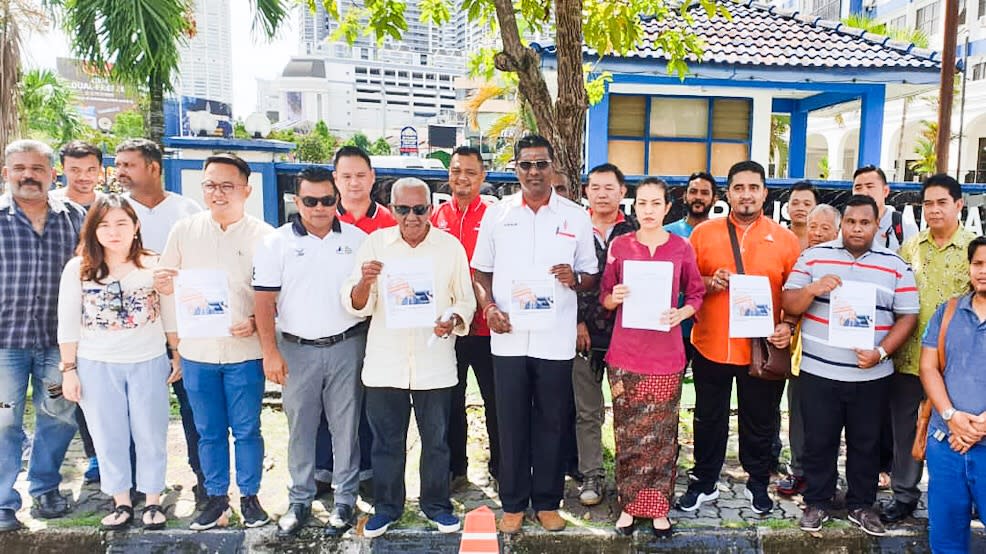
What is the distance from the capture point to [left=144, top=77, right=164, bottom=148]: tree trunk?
8858 millimetres

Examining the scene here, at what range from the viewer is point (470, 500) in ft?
14.5

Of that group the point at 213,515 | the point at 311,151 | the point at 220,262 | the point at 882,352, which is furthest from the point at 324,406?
the point at 311,151

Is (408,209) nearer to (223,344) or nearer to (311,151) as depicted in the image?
(223,344)

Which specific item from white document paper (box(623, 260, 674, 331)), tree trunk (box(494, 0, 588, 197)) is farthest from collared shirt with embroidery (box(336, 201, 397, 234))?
white document paper (box(623, 260, 674, 331))

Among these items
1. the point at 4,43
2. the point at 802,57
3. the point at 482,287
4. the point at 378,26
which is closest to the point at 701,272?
the point at 482,287

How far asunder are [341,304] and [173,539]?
1.69m

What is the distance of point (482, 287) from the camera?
3914mm

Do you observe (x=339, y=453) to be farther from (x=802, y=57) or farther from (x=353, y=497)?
(x=802, y=57)

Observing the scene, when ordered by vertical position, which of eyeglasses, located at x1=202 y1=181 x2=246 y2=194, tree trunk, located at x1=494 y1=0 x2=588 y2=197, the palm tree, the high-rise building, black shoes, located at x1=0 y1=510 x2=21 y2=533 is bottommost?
black shoes, located at x1=0 y1=510 x2=21 y2=533

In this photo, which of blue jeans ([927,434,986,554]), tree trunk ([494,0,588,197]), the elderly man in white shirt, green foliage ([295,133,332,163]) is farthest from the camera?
green foliage ([295,133,332,163])

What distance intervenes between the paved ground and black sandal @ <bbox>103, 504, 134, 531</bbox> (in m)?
0.18

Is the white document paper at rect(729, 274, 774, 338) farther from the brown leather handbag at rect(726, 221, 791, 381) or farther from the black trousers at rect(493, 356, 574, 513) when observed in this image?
the black trousers at rect(493, 356, 574, 513)

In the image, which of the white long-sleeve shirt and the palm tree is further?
the palm tree

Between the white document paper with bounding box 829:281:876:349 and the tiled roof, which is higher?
the tiled roof
